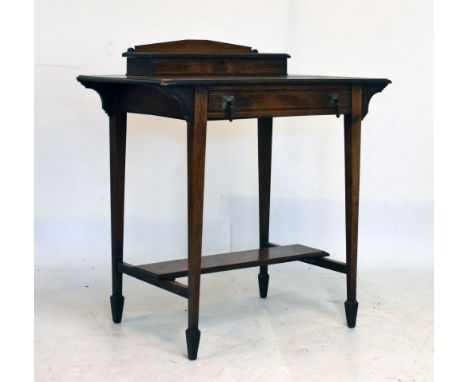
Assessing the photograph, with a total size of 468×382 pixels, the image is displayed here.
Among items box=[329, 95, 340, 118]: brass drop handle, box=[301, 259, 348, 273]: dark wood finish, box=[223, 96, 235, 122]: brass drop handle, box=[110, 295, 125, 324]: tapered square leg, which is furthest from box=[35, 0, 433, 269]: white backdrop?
box=[223, 96, 235, 122]: brass drop handle

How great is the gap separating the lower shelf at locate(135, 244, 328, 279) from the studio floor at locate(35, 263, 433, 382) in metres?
0.29

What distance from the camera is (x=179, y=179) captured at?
5.63 meters

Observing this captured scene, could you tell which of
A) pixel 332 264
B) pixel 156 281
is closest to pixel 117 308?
pixel 156 281

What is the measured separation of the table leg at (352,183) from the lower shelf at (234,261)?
0.80 feet

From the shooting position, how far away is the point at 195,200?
11.7ft

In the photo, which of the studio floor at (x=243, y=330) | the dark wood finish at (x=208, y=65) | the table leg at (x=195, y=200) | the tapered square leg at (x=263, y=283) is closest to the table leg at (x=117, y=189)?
the studio floor at (x=243, y=330)

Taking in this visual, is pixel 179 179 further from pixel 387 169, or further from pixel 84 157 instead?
pixel 387 169

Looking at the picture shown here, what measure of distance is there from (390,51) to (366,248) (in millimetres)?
1276

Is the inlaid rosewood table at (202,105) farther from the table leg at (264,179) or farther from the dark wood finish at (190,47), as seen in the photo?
the table leg at (264,179)

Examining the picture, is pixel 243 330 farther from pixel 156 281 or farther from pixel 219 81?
pixel 219 81

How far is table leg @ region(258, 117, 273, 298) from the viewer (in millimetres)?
4656

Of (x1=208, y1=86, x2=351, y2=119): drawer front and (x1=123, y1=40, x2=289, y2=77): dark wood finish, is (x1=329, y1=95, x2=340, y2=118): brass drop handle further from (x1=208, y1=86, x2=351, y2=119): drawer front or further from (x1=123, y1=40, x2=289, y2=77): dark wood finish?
(x1=123, y1=40, x2=289, y2=77): dark wood finish
